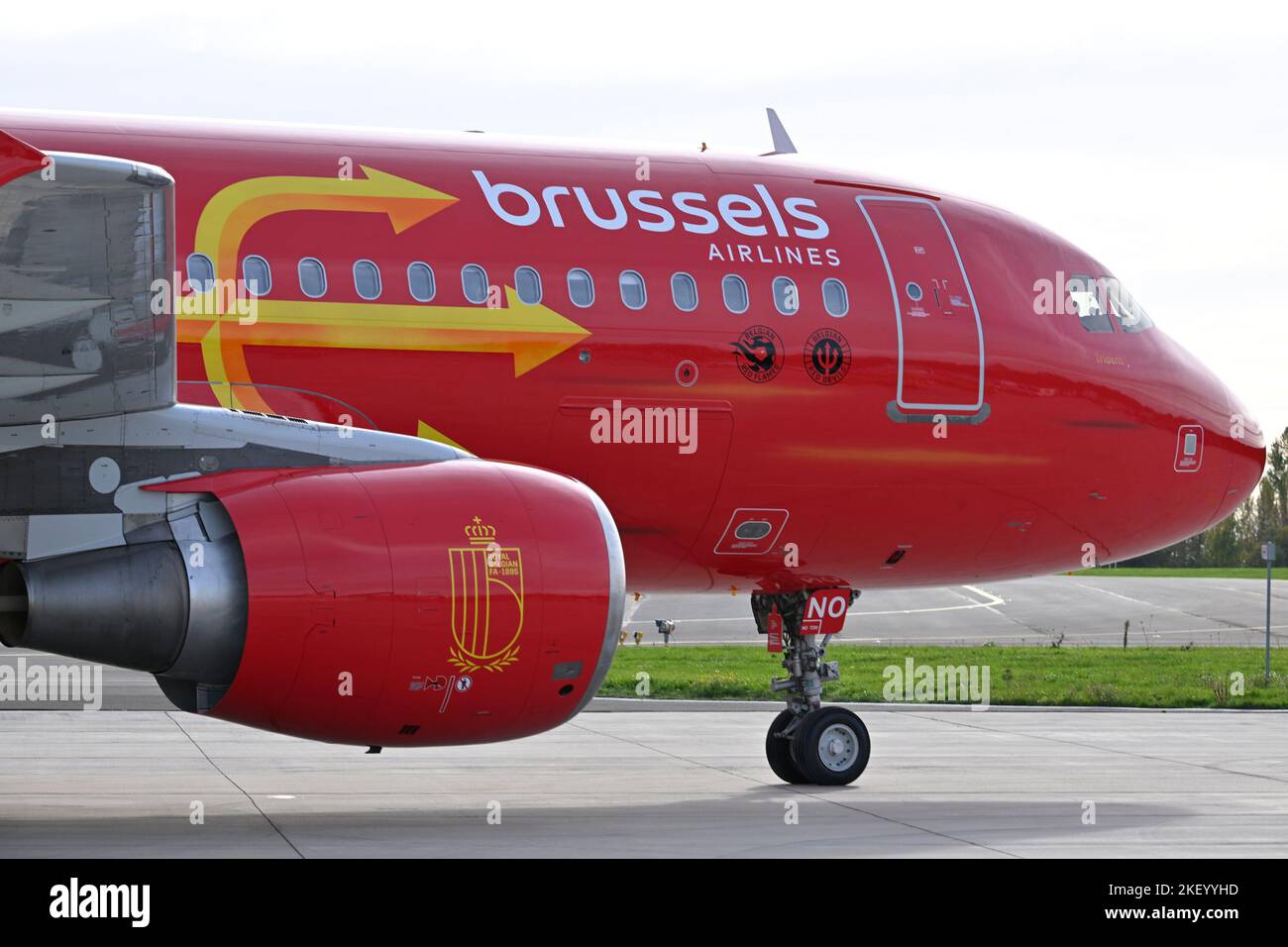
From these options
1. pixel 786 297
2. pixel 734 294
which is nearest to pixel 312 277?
pixel 734 294

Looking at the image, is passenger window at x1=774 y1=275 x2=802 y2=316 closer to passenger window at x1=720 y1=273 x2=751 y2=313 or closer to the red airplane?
the red airplane

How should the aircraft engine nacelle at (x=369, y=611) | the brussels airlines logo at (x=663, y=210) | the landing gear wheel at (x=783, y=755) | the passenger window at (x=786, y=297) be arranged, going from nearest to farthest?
1. the aircraft engine nacelle at (x=369, y=611)
2. the brussels airlines logo at (x=663, y=210)
3. the passenger window at (x=786, y=297)
4. the landing gear wheel at (x=783, y=755)

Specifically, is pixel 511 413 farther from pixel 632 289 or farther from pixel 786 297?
pixel 786 297

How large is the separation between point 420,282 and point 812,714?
4.49 meters

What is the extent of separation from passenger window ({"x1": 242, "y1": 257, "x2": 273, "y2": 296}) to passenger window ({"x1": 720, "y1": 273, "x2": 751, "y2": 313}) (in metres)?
3.04

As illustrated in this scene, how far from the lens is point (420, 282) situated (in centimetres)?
1053

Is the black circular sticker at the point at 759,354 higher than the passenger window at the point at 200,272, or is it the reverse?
the passenger window at the point at 200,272

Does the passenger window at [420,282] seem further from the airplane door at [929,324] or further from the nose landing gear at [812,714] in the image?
the nose landing gear at [812,714]

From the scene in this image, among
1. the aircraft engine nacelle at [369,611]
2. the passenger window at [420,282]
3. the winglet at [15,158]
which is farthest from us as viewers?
the passenger window at [420,282]

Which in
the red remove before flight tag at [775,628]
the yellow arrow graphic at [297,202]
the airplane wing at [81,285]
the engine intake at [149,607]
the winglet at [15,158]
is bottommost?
the red remove before flight tag at [775,628]

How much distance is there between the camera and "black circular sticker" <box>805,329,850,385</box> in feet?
38.8

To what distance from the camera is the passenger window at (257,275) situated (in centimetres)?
1011

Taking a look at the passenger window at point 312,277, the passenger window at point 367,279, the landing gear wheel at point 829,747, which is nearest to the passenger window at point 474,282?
the passenger window at point 367,279

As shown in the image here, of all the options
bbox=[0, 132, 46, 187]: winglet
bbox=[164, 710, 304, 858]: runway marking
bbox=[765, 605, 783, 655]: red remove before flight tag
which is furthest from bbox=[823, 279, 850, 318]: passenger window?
bbox=[0, 132, 46, 187]: winglet
